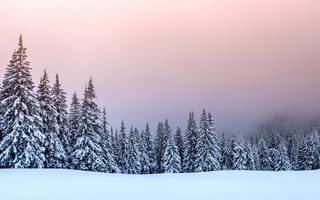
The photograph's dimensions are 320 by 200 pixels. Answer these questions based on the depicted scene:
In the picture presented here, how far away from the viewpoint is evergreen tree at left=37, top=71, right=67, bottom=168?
31.8 metres

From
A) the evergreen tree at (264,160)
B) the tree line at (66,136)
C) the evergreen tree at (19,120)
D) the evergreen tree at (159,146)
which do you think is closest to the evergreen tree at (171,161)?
the tree line at (66,136)

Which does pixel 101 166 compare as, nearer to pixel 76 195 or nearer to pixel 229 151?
pixel 76 195

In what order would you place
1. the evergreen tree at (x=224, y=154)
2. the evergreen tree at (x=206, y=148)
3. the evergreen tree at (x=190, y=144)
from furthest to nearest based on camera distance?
the evergreen tree at (x=224, y=154) < the evergreen tree at (x=190, y=144) < the evergreen tree at (x=206, y=148)

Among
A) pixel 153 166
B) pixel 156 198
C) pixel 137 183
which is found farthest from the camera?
pixel 153 166

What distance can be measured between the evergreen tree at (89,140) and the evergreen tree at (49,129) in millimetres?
2755

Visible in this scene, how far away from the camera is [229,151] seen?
2699 inches

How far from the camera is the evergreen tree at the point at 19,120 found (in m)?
26.9

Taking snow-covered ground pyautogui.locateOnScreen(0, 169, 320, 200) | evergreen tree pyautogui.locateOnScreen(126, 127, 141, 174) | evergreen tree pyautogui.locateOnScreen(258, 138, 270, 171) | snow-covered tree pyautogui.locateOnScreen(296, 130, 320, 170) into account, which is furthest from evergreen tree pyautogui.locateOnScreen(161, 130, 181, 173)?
snow-covered ground pyautogui.locateOnScreen(0, 169, 320, 200)

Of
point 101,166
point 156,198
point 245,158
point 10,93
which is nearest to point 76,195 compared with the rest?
point 156,198

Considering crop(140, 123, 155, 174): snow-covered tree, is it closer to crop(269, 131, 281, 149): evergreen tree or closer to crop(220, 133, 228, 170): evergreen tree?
crop(220, 133, 228, 170): evergreen tree

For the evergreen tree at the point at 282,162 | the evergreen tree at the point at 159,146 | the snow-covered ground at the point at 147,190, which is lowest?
the snow-covered ground at the point at 147,190

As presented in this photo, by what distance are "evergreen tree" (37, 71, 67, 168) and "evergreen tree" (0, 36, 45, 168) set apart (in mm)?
2088

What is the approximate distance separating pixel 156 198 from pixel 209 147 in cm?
4348

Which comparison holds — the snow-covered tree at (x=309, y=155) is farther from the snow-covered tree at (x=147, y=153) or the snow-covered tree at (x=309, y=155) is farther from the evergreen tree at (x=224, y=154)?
the snow-covered tree at (x=147, y=153)
